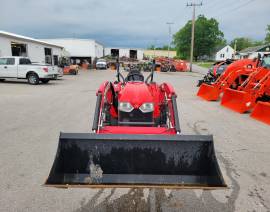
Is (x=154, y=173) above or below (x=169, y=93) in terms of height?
below

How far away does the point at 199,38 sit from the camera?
8194 centimetres

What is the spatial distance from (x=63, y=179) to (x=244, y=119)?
6662 mm

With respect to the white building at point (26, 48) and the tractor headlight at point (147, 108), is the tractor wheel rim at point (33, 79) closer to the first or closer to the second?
the white building at point (26, 48)

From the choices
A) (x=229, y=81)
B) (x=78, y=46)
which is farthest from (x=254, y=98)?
(x=78, y=46)

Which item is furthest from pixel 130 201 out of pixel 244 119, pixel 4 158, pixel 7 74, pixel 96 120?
pixel 7 74

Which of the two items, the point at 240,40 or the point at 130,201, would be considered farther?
the point at 240,40

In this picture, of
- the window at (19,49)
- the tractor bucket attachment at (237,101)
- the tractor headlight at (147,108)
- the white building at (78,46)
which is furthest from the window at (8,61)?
the white building at (78,46)

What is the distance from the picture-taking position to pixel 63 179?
10.6 feet

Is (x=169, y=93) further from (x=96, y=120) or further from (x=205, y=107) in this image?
(x=205, y=107)

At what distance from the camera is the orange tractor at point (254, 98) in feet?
26.7

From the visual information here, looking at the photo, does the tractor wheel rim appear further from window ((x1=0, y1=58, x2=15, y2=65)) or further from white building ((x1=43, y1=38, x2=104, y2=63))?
white building ((x1=43, y1=38, x2=104, y2=63))

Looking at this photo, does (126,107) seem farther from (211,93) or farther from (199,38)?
(199,38)

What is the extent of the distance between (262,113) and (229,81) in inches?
166

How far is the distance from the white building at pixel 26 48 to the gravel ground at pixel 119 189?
55.5 ft
